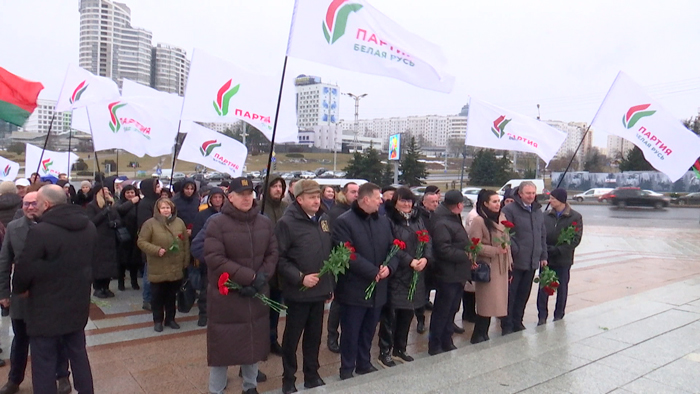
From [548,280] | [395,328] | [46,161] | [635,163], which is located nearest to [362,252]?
[395,328]

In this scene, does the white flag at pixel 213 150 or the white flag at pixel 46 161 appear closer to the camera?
the white flag at pixel 213 150

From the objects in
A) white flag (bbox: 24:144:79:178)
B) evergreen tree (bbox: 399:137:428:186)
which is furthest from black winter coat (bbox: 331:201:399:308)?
evergreen tree (bbox: 399:137:428:186)

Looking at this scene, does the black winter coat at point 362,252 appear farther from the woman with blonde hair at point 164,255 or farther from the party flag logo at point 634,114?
the party flag logo at point 634,114

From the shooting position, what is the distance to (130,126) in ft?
33.3

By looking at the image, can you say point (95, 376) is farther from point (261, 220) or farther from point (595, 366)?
point (595, 366)

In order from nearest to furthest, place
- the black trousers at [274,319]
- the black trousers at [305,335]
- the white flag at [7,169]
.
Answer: the black trousers at [305,335]
the black trousers at [274,319]
the white flag at [7,169]

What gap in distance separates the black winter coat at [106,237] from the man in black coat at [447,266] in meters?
4.51

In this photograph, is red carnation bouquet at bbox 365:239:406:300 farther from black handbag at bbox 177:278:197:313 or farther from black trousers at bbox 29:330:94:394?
black handbag at bbox 177:278:197:313

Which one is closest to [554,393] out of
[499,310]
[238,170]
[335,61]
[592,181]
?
[499,310]

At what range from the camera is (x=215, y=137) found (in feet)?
30.7

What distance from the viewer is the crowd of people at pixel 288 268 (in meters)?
3.79

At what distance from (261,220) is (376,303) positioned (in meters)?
1.39

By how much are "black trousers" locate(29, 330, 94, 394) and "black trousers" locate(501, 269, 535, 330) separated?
455cm

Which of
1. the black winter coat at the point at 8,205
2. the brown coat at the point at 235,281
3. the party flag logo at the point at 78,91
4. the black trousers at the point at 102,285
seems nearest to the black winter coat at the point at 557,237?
the brown coat at the point at 235,281
